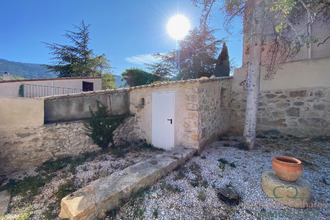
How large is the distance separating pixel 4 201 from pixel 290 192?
5554 millimetres

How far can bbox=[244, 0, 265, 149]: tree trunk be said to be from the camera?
436cm

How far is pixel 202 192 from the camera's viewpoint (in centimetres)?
278

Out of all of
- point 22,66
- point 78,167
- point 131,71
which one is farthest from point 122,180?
point 22,66

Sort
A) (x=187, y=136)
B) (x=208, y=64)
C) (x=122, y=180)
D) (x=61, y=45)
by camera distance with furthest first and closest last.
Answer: (x=61, y=45) → (x=208, y=64) → (x=187, y=136) → (x=122, y=180)

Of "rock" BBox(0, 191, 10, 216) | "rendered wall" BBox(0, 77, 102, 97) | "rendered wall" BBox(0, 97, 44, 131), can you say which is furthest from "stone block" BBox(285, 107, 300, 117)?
"rendered wall" BBox(0, 77, 102, 97)

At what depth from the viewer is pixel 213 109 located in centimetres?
537

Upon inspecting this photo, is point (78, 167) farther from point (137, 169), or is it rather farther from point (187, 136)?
point (187, 136)

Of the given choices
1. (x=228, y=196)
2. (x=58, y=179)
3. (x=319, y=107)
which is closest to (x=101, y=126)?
(x=58, y=179)

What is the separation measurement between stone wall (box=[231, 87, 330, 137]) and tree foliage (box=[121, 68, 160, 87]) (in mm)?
8822

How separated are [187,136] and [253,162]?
6.49 ft

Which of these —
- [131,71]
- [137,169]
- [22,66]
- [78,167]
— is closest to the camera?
[137,169]

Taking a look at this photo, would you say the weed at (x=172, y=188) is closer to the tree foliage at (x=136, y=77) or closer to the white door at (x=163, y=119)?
the white door at (x=163, y=119)

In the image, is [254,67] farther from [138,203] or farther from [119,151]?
[119,151]

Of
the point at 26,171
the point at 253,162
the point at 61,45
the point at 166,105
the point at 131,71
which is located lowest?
the point at 26,171
